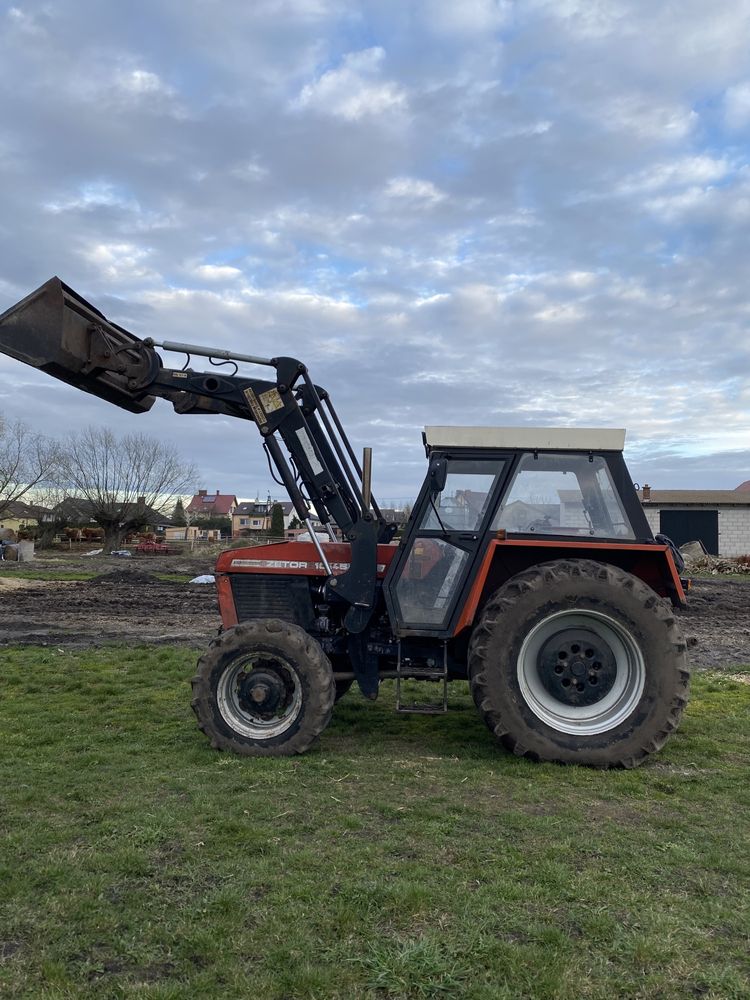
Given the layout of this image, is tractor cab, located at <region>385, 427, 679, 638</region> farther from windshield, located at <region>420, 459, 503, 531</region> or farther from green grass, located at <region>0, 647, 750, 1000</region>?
green grass, located at <region>0, 647, 750, 1000</region>

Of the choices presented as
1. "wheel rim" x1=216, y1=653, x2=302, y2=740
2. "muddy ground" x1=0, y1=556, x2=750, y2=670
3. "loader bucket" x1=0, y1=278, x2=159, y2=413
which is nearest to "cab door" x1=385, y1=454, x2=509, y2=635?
"wheel rim" x1=216, y1=653, x2=302, y2=740

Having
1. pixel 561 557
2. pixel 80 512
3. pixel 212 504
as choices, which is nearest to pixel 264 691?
pixel 561 557

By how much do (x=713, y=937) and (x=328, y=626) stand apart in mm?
3841

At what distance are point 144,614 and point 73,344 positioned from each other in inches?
410

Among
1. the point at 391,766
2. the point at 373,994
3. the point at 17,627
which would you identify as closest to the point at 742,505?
the point at 17,627

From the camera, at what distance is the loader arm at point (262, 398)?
20.4ft

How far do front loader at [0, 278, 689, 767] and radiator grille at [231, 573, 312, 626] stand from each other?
0.04ft

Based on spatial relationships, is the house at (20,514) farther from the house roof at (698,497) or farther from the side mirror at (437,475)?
the side mirror at (437,475)

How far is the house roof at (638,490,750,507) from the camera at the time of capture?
36.6 m

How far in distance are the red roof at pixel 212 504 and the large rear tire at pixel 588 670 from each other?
301ft

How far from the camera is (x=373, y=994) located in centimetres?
291

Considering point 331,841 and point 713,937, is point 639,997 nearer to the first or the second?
point 713,937

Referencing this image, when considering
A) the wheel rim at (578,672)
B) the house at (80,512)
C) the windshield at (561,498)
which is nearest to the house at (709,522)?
the house at (80,512)

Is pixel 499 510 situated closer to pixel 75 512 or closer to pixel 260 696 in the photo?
pixel 260 696
